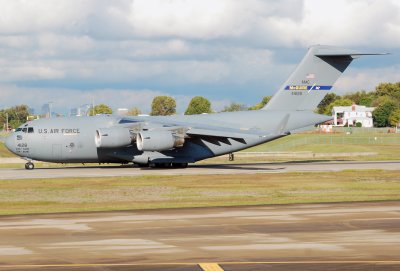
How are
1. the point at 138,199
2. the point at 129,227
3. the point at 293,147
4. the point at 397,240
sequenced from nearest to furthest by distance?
1. the point at 397,240
2. the point at 129,227
3. the point at 138,199
4. the point at 293,147

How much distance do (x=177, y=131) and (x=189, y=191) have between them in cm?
1422

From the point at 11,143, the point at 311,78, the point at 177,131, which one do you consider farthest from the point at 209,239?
the point at 311,78

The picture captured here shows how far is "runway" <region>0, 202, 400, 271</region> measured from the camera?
16.4 meters

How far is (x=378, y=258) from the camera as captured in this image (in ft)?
54.4

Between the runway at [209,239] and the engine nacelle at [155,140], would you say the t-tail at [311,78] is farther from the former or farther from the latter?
the runway at [209,239]

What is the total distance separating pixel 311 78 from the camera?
180ft

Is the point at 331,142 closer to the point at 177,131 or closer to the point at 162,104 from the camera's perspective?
the point at 177,131

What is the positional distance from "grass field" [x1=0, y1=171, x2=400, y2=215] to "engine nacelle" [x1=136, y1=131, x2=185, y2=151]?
5082mm

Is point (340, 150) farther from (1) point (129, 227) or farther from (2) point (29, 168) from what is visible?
(1) point (129, 227)

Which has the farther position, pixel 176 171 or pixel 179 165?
pixel 179 165

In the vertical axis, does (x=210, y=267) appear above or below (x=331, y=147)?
above

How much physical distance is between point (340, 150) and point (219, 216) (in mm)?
60882

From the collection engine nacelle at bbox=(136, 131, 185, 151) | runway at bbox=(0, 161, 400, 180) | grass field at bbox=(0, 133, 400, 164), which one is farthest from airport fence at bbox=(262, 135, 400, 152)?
engine nacelle at bbox=(136, 131, 185, 151)

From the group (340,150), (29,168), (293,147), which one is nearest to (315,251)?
(29,168)
